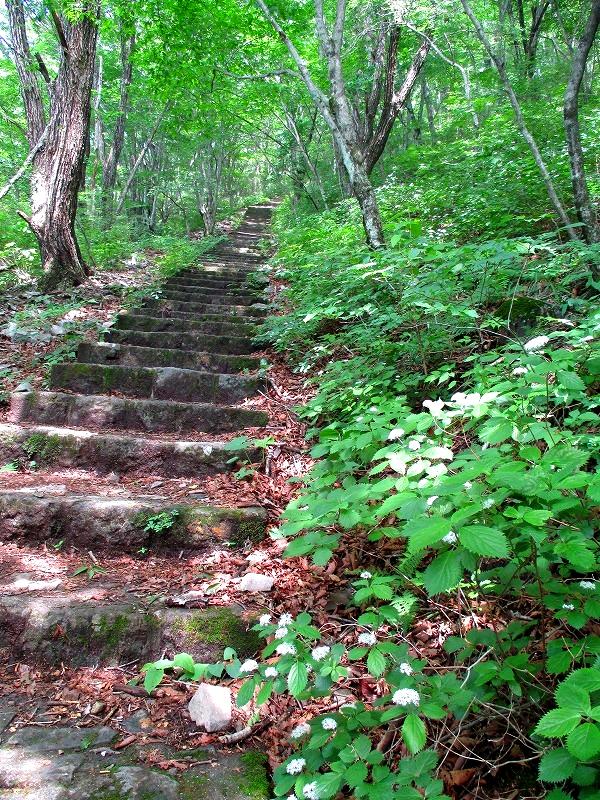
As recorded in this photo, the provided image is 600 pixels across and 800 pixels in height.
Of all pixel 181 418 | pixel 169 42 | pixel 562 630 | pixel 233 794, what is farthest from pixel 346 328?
pixel 169 42

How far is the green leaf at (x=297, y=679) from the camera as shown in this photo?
1.29 metres

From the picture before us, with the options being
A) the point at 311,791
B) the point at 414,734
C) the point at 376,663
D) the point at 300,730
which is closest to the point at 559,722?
the point at 414,734

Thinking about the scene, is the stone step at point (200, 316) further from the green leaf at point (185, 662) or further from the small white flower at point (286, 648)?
the small white flower at point (286, 648)

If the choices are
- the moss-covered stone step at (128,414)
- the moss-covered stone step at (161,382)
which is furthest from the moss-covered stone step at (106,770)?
the moss-covered stone step at (161,382)

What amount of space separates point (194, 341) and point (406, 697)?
170 inches

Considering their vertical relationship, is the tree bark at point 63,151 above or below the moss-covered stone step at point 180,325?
above

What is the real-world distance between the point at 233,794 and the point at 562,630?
1.16 metres

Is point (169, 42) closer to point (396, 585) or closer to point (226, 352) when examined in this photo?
point (226, 352)

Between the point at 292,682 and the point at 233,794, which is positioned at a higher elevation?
the point at 292,682

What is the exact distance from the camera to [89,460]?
10.8ft

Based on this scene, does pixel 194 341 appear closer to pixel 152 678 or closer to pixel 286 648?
pixel 152 678

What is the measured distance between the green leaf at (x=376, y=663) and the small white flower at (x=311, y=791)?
30 centimetres

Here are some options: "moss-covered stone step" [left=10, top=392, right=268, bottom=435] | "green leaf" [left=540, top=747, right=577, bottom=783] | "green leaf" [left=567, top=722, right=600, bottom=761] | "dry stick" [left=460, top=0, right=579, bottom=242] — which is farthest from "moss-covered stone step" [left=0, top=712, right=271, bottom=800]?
"dry stick" [left=460, top=0, right=579, bottom=242]

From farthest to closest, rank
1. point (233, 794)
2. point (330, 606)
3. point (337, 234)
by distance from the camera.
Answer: point (337, 234) → point (330, 606) → point (233, 794)
